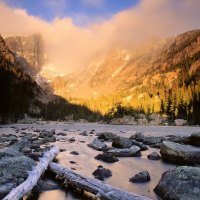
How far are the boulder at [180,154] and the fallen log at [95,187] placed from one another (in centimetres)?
748

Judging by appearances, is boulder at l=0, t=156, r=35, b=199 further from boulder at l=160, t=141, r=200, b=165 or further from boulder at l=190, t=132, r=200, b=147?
boulder at l=190, t=132, r=200, b=147

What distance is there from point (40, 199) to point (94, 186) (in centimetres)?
191

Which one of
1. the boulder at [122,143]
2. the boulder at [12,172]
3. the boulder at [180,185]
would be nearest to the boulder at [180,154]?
the boulder at [122,143]

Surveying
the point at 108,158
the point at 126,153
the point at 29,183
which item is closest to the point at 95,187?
the point at 29,183

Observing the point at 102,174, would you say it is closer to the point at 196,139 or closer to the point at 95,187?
the point at 95,187

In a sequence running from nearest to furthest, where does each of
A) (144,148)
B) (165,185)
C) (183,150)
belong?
(165,185) < (183,150) < (144,148)

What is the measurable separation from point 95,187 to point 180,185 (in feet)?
9.13

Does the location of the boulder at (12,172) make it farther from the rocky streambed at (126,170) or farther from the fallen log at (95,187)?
the fallen log at (95,187)

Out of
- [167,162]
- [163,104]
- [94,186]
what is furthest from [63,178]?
[163,104]

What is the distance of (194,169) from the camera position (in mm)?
11562

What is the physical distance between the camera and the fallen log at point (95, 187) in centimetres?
938

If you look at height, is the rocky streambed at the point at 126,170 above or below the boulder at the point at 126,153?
below

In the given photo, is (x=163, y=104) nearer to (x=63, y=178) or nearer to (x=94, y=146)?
(x=94, y=146)

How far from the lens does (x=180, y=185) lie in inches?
421
